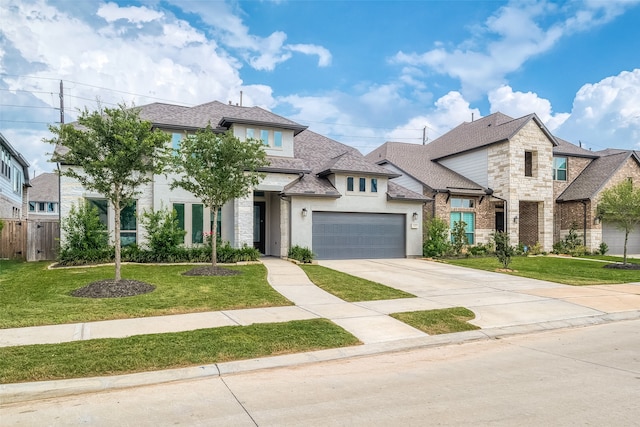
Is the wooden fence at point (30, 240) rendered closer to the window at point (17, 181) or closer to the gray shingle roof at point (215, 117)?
the gray shingle roof at point (215, 117)

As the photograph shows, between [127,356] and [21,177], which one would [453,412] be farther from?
[21,177]

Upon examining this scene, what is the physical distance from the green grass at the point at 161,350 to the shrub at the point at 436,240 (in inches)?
601

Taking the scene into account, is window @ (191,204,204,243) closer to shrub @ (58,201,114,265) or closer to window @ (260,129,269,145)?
shrub @ (58,201,114,265)

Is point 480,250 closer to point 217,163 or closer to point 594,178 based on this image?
point 594,178

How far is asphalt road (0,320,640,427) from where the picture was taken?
4008mm

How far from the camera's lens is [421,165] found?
27406 mm

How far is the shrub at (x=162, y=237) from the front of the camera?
54.4 ft

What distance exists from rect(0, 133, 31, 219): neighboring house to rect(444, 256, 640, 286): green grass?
2555 centimetres

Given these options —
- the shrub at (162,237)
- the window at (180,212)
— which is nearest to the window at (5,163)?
the window at (180,212)

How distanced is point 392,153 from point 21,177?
27.6 meters

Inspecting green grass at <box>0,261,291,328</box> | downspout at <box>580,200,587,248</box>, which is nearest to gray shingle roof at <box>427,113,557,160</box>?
downspout at <box>580,200,587,248</box>

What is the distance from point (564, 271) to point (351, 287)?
11.0 meters

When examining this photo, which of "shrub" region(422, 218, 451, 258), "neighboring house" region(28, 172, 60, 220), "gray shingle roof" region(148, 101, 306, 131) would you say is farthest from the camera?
"neighboring house" region(28, 172, 60, 220)

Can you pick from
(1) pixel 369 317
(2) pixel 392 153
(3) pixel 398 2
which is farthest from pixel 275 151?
(1) pixel 369 317
